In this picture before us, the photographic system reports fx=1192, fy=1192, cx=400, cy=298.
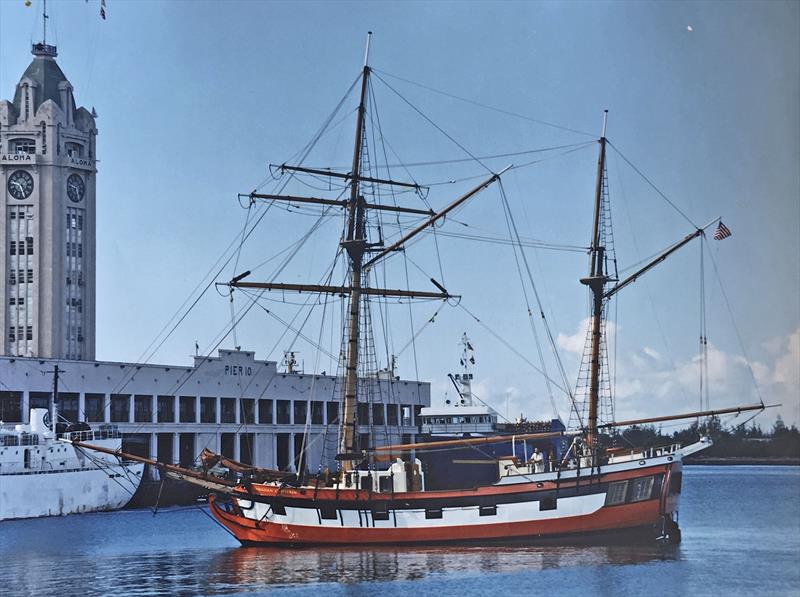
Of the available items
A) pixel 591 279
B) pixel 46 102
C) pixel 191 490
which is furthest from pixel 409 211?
pixel 46 102

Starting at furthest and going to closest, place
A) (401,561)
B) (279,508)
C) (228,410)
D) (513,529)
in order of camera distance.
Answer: (228,410) < (279,508) < (513,529) < (401,561)

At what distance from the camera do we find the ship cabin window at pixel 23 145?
111438 mm

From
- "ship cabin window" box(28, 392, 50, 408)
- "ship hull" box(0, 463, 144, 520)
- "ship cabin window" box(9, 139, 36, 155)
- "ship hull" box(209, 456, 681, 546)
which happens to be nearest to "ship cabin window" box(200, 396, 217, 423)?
"ship cabin window" box(28, 392, 50, 408)

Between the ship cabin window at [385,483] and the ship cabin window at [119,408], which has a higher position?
the ship cabin window at [119,408]

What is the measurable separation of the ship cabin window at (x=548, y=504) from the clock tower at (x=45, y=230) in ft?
230

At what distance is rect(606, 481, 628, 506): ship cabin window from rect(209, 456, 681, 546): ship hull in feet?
0.13

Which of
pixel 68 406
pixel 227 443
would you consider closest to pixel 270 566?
pixel 68 406

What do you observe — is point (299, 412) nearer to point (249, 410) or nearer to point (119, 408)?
point (249, 410)

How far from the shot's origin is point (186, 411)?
304 feet

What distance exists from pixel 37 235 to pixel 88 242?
5261mm

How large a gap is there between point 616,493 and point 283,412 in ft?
187

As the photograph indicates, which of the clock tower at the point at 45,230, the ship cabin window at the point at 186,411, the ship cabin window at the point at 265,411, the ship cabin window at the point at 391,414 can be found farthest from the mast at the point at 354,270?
the clock tower at the point at 45,230

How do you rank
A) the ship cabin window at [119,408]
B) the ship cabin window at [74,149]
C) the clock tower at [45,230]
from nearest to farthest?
the ship cabin window at [119,408] < the clock tower at [45,230] < the ship cabin window at [74,149]

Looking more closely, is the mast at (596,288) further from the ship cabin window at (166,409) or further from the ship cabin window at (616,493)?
the ship cabin window at (166,409)
